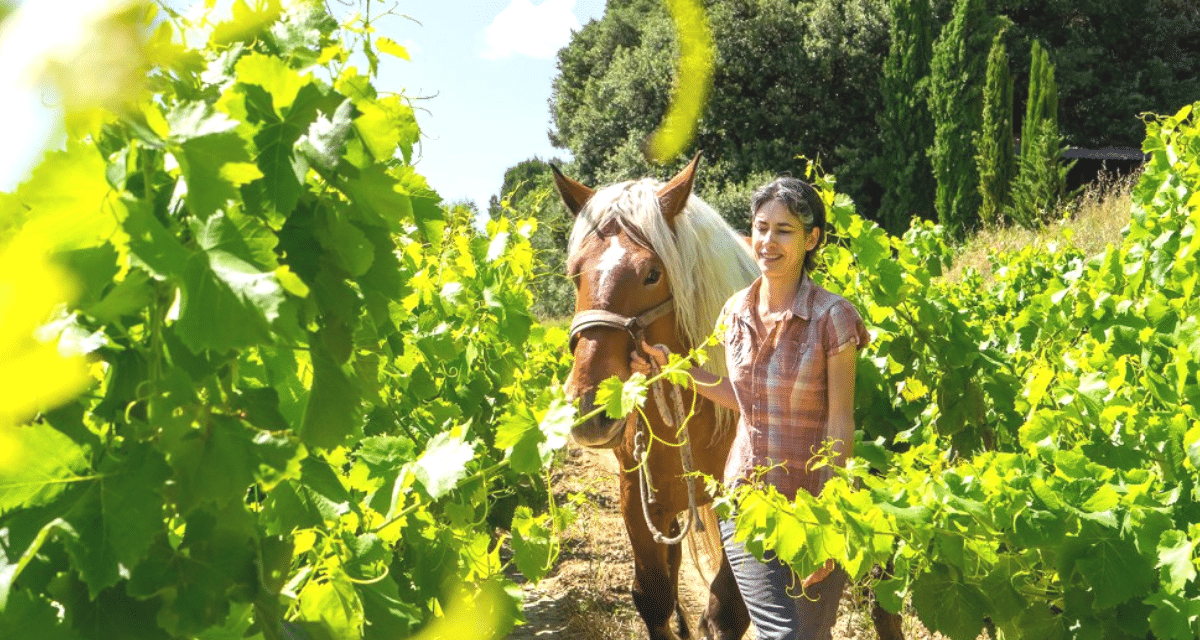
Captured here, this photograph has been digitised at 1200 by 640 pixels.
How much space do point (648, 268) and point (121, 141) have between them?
263cm

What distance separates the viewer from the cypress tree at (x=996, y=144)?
66.3 ft

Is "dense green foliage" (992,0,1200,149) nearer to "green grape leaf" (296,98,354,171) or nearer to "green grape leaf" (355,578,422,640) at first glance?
"green grape leaf" (355,578,422,640)

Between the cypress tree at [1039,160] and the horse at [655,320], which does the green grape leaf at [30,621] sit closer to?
the horse at [655,320]

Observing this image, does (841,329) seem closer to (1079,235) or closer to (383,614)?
(383,614)

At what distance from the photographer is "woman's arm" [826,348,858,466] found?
9.08 ft

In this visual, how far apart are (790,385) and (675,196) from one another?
1.16 meters

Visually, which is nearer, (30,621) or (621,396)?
(30,621)

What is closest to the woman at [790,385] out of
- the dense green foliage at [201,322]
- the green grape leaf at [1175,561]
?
the green grape leaf at [1175,561]

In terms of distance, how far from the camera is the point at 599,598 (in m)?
5.68

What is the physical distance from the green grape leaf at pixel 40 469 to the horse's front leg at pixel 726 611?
2828 mm

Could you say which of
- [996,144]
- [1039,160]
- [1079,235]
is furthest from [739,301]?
[996,144]

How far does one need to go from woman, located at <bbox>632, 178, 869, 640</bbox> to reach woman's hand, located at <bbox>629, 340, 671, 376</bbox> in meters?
0.29

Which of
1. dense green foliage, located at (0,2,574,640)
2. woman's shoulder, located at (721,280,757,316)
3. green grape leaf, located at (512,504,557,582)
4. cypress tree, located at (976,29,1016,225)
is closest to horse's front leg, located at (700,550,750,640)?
woman's shoulder, located at (721,280,757,316)

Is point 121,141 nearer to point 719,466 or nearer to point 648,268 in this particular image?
point 648,268
